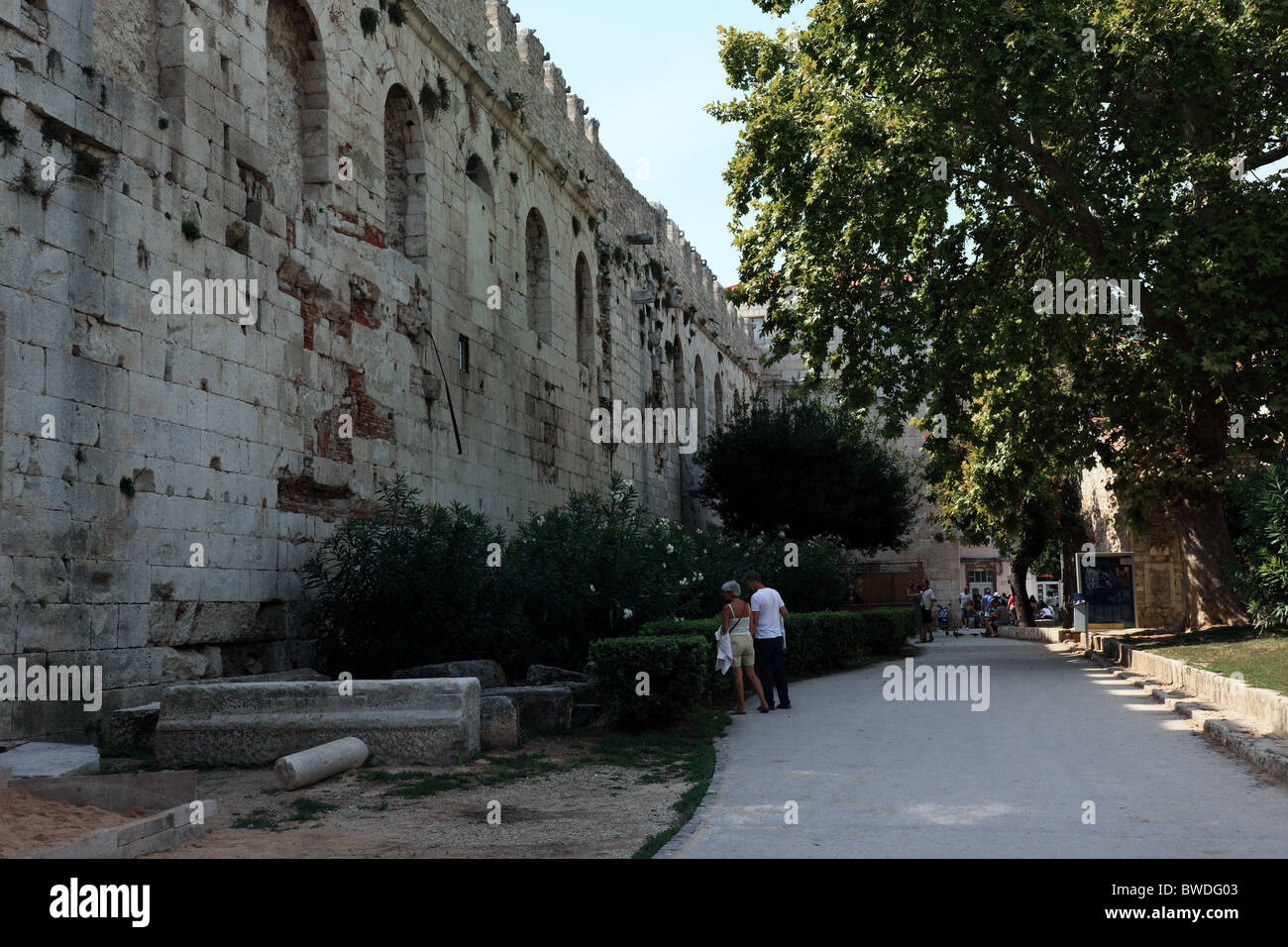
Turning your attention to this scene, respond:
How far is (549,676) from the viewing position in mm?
11289

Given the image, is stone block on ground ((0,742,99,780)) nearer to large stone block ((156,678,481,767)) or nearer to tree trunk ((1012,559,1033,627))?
large stone block ((156,678,481,767))

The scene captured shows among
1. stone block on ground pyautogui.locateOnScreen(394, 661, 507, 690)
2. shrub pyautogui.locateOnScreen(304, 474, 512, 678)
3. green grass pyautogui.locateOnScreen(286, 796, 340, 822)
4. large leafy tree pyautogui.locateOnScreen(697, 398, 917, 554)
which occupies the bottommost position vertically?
green grass pyautogui.locateOnScreen(286, 796, 340, 822)

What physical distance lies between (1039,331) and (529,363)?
781cm

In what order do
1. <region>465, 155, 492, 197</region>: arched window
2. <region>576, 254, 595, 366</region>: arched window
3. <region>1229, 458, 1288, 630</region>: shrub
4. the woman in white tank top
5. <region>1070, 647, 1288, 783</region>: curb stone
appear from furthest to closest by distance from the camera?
<region>576, 254, 595, 366</region>: arched window < <region>465, 155, 492, 197</region>: arched window < <region>1229, 458, 1288, 630</region>: shrub < the woman in white tank top < <region>1070, 647, 1288, 783</region>: curb stone

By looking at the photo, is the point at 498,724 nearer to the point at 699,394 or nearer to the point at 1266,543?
the point at 1266,543

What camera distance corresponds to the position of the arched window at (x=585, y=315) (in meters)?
22.2

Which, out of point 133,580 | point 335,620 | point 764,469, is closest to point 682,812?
point 133,580

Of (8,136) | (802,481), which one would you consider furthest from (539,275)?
(8,136)

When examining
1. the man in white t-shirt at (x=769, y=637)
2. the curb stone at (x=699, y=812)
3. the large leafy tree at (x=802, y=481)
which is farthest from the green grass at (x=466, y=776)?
the large leafy tree at (x=802, y=481)

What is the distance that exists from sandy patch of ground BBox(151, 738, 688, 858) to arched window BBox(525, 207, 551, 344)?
12555mm

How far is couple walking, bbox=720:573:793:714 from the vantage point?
11656mm

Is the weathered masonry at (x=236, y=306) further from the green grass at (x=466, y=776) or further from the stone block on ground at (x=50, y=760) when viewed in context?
the green grass at (x=466, y=776)

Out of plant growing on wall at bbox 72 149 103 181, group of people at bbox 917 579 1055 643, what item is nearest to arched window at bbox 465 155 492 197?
plant growing on wall at bbox 72 149 103 181

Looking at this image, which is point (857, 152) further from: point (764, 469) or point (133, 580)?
point (764, 469)
